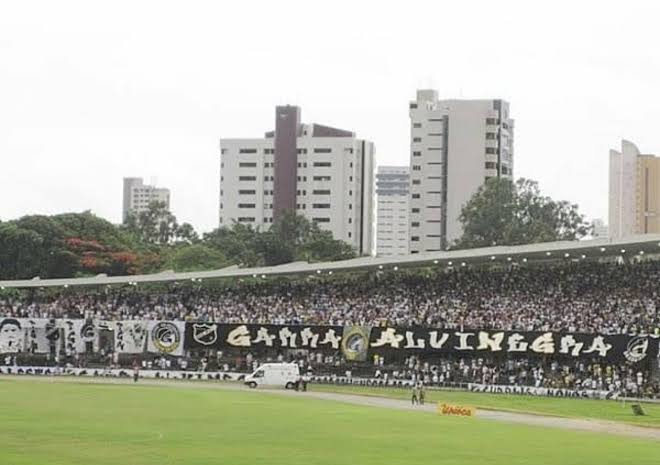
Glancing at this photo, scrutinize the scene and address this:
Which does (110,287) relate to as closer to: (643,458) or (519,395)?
(519,395)

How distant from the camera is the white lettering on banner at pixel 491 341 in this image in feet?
276

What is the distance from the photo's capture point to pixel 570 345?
80.6 m

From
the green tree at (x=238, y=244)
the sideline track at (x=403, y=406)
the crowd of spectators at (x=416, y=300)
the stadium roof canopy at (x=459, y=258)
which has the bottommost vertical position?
the sideline track at (x=403, y=406)

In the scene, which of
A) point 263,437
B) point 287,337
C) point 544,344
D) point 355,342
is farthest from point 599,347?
point 263,437

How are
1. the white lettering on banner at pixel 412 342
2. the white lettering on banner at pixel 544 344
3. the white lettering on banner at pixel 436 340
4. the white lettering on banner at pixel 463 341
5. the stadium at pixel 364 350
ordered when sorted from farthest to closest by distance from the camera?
the white lettering on banner at pixel 412 342, the white lettering on banner at pixel 436 340, the white lettering on banner at pixel 463 341, the white lettering on banner at pixel 544 344, the stadium at pixel 364 350

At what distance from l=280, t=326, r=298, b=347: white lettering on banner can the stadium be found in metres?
0.17

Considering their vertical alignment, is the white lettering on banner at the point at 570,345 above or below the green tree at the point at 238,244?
below

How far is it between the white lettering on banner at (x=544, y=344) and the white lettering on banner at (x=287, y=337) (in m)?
18.6

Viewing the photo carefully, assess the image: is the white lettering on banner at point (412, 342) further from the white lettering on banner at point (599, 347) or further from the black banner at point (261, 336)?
the white lettering on banner at point (599, 347)

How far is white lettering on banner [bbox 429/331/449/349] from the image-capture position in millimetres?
86688

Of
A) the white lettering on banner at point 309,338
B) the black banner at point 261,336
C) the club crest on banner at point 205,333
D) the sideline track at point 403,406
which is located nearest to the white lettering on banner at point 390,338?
the black banner at point 261,336

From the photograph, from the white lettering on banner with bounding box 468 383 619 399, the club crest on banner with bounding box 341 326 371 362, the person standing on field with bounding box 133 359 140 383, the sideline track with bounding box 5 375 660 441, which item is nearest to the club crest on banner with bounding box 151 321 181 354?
→ the person standing on field with bounding box 133 359 140 383

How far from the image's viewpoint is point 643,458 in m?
39.8

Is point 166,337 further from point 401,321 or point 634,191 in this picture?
point 634,191
